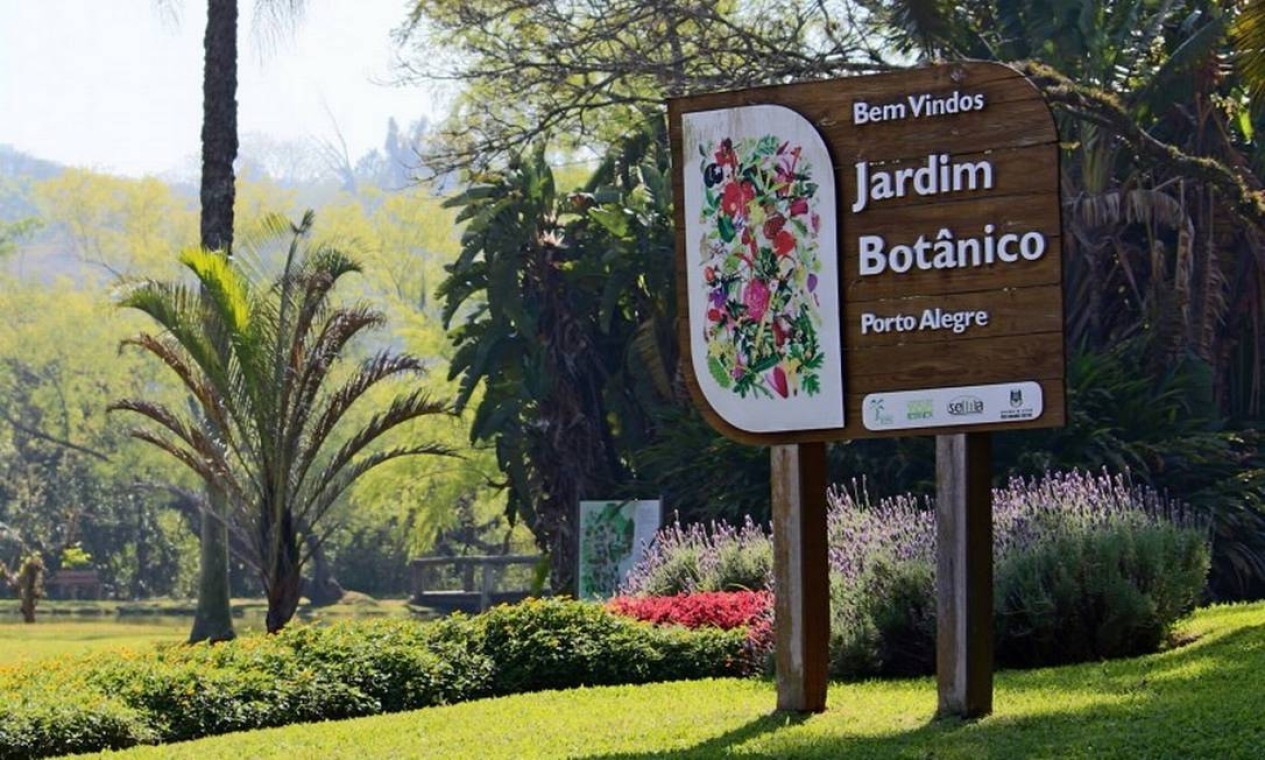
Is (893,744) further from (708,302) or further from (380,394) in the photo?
(380,394)

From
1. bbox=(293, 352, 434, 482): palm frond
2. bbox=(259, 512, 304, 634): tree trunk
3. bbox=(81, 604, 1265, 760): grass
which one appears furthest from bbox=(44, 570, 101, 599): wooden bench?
bbox=(81, 604, 1265, 760): grass

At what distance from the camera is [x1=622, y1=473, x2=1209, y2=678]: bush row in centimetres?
1302

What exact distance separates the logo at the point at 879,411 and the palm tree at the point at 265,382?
27.6 feet

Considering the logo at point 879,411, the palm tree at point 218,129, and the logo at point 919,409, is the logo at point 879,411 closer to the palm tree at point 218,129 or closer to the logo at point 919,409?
the logo at point 919,409

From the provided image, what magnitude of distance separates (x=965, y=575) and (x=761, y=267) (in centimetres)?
205

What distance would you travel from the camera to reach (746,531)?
715 inches

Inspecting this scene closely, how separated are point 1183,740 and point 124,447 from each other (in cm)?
5451

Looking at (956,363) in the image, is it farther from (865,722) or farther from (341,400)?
(341,400)

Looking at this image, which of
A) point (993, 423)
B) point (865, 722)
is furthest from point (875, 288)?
point (865, 722)

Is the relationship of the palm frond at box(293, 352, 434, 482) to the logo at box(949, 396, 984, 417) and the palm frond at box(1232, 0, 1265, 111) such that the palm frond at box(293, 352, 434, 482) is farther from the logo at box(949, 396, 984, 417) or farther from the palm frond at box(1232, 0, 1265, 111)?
the logo at box(949, 396, 984, 417)

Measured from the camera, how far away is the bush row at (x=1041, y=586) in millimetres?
13023

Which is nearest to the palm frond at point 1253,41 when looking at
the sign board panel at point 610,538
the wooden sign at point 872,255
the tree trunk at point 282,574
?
the wooden sign at point 872,255

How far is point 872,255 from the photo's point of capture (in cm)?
1041

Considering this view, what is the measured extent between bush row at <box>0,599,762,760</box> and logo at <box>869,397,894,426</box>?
4480 mm
